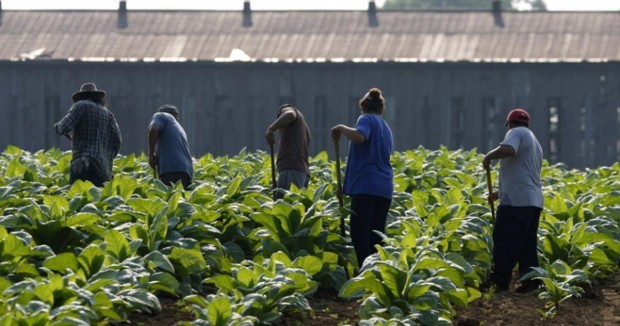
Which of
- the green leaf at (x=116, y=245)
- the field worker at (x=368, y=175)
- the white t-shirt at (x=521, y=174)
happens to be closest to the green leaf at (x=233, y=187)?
the field worker at (x=368, y=175)

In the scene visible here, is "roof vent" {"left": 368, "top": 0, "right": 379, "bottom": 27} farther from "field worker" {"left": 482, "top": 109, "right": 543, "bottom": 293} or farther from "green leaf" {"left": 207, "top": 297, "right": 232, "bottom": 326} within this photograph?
"green leaf" {"left": 207, "top": 297, "right": 232, "bottom": 326}

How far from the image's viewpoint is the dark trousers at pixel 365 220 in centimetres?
1159

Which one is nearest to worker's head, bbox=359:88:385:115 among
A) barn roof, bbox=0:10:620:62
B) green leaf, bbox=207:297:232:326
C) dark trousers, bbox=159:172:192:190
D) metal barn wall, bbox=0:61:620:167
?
dark trousers, bbox=159:172:192:190

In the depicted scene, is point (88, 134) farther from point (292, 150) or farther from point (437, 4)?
point (437, 4)

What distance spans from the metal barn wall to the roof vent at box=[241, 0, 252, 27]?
3.80 metres

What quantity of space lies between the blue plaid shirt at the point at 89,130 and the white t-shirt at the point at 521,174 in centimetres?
462

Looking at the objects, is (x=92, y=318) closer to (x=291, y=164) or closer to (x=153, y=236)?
(x=153, y=236)

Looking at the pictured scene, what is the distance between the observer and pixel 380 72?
34906 mm

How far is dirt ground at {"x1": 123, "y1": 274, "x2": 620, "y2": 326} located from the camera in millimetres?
9835

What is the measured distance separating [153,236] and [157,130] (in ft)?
14.1

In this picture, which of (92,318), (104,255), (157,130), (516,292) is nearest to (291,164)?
(157,130)

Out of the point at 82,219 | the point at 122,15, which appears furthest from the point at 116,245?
the point at 122,15

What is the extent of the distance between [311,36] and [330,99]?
3.18 m

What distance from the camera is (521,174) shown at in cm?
1199
